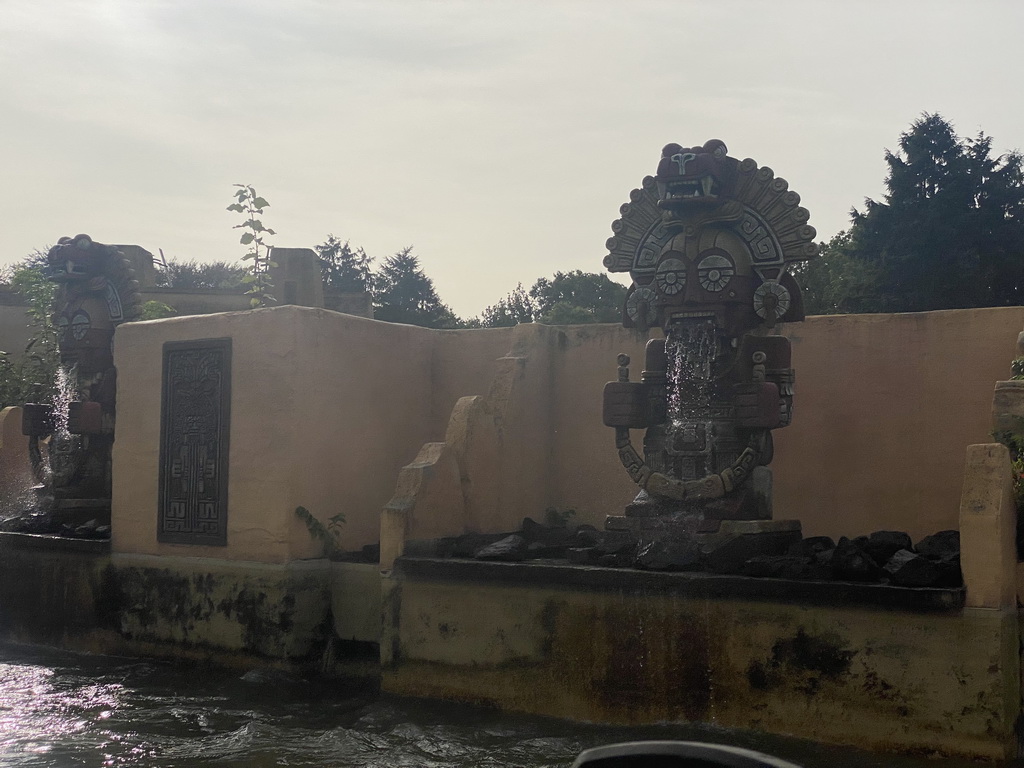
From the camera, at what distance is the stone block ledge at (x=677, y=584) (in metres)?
5.49

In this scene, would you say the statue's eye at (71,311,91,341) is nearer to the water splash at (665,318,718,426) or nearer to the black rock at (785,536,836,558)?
the water splash at (665,318,718,426)

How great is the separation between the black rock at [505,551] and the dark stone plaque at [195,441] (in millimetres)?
2520

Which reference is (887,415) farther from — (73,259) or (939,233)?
(939,233)

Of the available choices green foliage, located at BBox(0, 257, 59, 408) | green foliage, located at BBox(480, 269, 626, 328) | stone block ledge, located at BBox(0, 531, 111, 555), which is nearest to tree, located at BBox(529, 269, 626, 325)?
green foliage, located at BBox(480, 269, 626, 328)

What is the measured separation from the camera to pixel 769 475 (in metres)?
7.16

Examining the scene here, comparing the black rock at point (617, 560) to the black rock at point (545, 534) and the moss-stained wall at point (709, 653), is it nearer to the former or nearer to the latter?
the moss-stained wall at point (709, 653)

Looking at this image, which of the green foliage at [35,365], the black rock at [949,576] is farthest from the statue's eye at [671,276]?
the green foliage at [35,365]

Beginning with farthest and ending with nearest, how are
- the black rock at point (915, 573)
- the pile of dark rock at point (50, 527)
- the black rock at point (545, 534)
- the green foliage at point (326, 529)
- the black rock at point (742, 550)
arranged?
the pile of dark rock at point (50, 527) → the green foliage at point (326, 529) → the black rock at point (545, 534) → the black rock at point (742, 550) → the black rock at point (915, 573)

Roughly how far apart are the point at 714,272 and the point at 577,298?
2517cm

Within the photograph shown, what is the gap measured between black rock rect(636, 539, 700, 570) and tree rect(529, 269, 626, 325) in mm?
20800

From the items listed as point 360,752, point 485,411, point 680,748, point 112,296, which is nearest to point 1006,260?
point 485,411

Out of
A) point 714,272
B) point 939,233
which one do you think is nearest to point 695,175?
point 714,272

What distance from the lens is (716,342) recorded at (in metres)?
7.12

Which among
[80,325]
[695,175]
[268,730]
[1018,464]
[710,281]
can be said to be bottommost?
[268,730]
